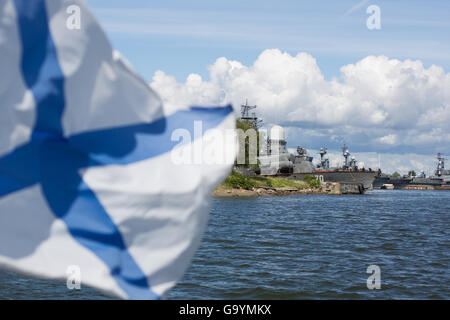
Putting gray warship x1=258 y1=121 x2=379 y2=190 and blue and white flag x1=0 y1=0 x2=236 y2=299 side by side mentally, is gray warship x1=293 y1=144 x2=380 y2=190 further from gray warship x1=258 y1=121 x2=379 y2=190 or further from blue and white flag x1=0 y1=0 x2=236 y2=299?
blue and white flag x1=0 y1=0 x2=236 y2=299

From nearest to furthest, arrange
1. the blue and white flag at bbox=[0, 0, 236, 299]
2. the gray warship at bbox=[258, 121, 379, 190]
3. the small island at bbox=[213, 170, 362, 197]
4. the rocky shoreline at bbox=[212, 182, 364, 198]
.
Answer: the blue and white flag at bbox=[0, 0, 236, 299] < the rocky shoreline at bbox=[212, 182, 364, 198] < the small island at bbox=[213, 170, 362, 197] < the gray warship at bbox=[258, 121, 379, 190]

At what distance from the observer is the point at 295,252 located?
83.7 ft

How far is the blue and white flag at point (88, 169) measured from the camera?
485 cm

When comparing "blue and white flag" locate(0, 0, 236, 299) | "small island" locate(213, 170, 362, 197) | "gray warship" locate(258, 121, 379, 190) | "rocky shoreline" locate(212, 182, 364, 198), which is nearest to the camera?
"blue and white flag" locate(0, 0, 236, 299)

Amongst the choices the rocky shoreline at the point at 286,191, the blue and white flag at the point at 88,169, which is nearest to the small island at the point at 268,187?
the rocky shoreline at the point at 286,191

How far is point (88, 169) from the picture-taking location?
511cm

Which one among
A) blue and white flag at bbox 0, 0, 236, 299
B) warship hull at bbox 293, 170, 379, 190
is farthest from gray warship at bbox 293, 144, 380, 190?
blue and white flag at bbox 0, 0, 236, 299

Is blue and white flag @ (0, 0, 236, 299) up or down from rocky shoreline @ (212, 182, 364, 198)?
up

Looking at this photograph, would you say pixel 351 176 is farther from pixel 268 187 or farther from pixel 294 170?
pixel 268 187

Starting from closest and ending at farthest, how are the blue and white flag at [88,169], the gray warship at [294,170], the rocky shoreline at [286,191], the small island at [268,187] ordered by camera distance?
the blue and white flag at [88,169] → the rocky shoreline at [286,191] → the small island at [268,187] → the gray warship at [294,170]

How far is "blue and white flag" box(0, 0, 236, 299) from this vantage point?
15.9 ft

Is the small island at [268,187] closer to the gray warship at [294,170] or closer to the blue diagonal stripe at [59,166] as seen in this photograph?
the gray warship at [294,170]

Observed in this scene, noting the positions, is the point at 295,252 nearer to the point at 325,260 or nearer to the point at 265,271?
the point at 325,260

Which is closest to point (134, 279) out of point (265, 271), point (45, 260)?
point (45, 260)
